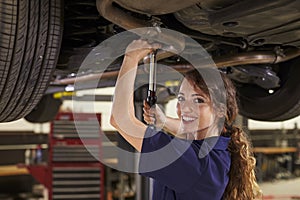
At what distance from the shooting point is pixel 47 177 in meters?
4.52

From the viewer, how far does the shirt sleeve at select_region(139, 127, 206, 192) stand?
104 cm

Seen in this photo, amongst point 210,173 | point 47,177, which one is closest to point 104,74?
point 210,173

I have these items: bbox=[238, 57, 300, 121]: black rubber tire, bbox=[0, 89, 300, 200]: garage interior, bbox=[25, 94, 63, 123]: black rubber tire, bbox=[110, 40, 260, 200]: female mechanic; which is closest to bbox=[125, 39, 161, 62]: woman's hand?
bbox=[110, 40, 260, 200]: female mechanic

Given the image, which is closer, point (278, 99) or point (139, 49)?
point (139, 49)

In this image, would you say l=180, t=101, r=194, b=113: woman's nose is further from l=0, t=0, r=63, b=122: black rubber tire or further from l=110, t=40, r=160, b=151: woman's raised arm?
l=0, t=0, r=63, b=122: black rubber tire

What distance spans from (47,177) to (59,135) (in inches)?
19.0

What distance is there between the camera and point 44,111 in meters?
3.35

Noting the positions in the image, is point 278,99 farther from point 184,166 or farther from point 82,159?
point 82,159

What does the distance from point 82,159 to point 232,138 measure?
3.54 metres

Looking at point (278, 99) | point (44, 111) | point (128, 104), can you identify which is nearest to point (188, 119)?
point (128, 104)

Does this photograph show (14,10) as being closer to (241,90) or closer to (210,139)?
(210,139)

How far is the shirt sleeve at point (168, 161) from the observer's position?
3.41 feet

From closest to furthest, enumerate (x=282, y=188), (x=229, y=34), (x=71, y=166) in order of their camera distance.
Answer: (x=229, y=34), (x=71, y=166), (x=282, y=188)

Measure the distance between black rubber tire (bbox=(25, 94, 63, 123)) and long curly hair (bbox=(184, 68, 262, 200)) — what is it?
7.21ft
